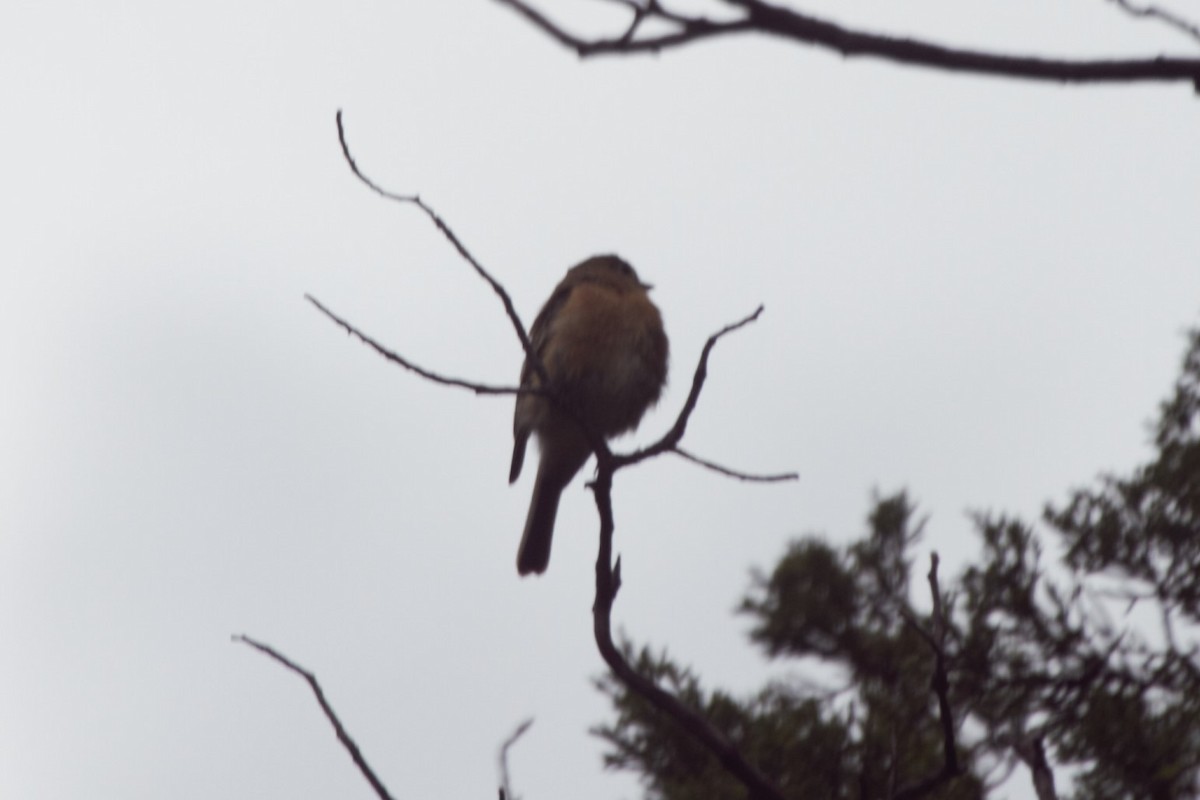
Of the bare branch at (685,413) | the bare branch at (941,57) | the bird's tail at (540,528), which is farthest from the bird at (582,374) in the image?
the bare branch at (941,57)

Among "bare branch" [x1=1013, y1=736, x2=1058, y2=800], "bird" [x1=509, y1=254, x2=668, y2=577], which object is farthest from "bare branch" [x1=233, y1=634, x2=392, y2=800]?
"bird" [x1=509, y1=254, x2=668, y2=577]

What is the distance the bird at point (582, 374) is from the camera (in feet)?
18.7

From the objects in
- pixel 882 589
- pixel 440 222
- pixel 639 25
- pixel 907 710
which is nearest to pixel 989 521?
pixel 882 589

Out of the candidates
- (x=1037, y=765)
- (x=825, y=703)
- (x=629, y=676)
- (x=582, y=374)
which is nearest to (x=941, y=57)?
(x=629, y=676)

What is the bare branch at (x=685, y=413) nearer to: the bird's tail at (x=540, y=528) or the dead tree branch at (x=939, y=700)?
the dead tree branch at (x=939, y=700)

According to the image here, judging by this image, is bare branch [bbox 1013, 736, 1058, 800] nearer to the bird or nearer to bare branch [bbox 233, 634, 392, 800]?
bare branch [bbox 233, 634, 392, 800]

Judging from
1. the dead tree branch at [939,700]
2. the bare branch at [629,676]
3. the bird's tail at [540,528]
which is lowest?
the dead tree branch at [939,700]

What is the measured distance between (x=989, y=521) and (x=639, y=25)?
10.8 ft

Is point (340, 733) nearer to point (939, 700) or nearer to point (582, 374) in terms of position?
point (939, 700)

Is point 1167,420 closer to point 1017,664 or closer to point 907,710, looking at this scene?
point 1017,664

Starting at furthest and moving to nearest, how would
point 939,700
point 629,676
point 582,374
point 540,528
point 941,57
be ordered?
point 540,528 → point 582,374 → point 629,676 → point 939,700 → point 941,57

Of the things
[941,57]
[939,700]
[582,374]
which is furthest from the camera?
[582,374]

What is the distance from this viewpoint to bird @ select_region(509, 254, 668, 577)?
5.69 m

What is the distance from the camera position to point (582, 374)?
18.6ft
